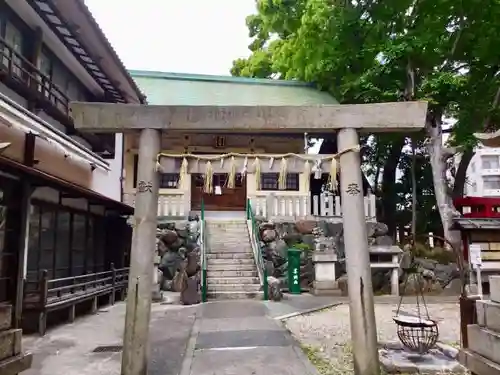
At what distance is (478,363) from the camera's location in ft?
16.4

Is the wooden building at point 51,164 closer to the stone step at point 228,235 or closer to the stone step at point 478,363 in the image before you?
the stone step at point 228,235

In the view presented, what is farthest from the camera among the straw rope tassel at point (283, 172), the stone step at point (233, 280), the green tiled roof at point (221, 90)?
the green tiled roof at point (221, 90)

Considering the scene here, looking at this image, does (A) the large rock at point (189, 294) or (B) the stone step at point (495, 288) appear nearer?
(B) the stone step at point (495, 288)

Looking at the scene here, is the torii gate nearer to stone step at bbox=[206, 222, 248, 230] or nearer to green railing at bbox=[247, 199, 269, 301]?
green railing at bbox=[247, 199, 269, 301]

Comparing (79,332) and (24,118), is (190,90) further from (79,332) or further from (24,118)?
(79,332)

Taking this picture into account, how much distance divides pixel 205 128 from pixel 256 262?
1074 cm

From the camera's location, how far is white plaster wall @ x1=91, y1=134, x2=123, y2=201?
50.7ft

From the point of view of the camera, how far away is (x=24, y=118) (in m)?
9.34

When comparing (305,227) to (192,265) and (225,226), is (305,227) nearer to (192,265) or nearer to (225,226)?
(225,226)

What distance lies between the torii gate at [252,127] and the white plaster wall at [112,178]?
29.7ft

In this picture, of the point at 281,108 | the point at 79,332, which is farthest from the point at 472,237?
the point at 79,332

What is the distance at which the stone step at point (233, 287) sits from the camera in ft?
49.9

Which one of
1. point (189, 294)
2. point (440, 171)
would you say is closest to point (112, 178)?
point (189, 294)

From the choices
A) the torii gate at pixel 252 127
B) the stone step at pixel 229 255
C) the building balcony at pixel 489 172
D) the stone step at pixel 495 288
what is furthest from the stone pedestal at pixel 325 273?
the building balcony at pixel 489 172
